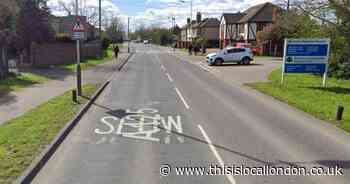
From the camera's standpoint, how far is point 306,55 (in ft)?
62.3

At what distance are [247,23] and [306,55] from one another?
4301 cm

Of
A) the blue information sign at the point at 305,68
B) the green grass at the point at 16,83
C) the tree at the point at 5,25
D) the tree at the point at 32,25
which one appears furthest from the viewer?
the tree at the point at 32,25

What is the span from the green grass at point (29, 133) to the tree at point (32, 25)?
2234cm

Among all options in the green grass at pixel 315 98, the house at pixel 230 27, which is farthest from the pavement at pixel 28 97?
the house at pixel 230 27

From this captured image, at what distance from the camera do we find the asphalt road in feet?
21.4

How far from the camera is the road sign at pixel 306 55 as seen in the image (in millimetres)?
18734

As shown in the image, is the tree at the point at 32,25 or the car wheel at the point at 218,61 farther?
the car wheel at the point at 218,61

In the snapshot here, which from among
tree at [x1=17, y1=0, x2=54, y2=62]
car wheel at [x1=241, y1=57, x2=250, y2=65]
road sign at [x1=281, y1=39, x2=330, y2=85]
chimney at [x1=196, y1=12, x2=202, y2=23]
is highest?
chimney at [x1=196, y1=12, x2=202, y2=23]

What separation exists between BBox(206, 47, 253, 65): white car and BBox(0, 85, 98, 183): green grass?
76.1 feet

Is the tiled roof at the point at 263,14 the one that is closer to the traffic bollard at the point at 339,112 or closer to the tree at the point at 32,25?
the tree at the point at 32,25

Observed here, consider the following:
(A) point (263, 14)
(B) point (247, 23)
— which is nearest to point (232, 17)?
(B) point (247, 23)

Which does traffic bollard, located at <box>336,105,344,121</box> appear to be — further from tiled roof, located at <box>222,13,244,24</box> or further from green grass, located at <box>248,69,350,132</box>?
tiled roof, located at <box>222,13,244,24</box>

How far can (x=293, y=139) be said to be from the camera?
8.92 meters

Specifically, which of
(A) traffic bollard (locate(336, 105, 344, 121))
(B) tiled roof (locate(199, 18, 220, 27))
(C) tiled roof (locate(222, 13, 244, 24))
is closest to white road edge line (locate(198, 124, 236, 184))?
(A) traffic bollard (locate(336, 105, 344, 121))
